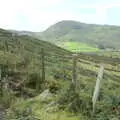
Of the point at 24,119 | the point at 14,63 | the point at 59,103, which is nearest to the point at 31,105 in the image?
the point at 59,103

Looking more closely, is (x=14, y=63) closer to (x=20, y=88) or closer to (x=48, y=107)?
(x=20, y=88)

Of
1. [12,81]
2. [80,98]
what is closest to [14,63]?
[12,81]

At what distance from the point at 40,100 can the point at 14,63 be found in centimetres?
1004

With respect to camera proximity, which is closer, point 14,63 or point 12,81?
point 12,81

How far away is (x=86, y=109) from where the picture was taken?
42.5 ft

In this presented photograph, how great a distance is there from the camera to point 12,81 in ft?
68.4

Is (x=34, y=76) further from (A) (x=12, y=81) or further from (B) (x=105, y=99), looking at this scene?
(B) (x=105, y=99)

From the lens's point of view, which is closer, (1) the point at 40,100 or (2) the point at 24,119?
(2) the point at 24,119

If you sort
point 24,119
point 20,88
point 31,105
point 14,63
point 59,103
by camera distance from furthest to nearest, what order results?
point 14,63, point 20,88, point 31,105, point 59,103, point 24,119

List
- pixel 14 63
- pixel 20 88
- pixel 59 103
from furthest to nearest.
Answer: pixel 14 63, pixel 20 88, pixel 59 103

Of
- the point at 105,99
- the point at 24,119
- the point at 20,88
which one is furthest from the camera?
the point at 20,88

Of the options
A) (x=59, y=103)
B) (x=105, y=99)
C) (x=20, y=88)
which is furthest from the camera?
(x=20, y=88)

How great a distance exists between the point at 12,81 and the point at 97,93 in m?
8.62

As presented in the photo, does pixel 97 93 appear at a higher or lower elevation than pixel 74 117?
higher
